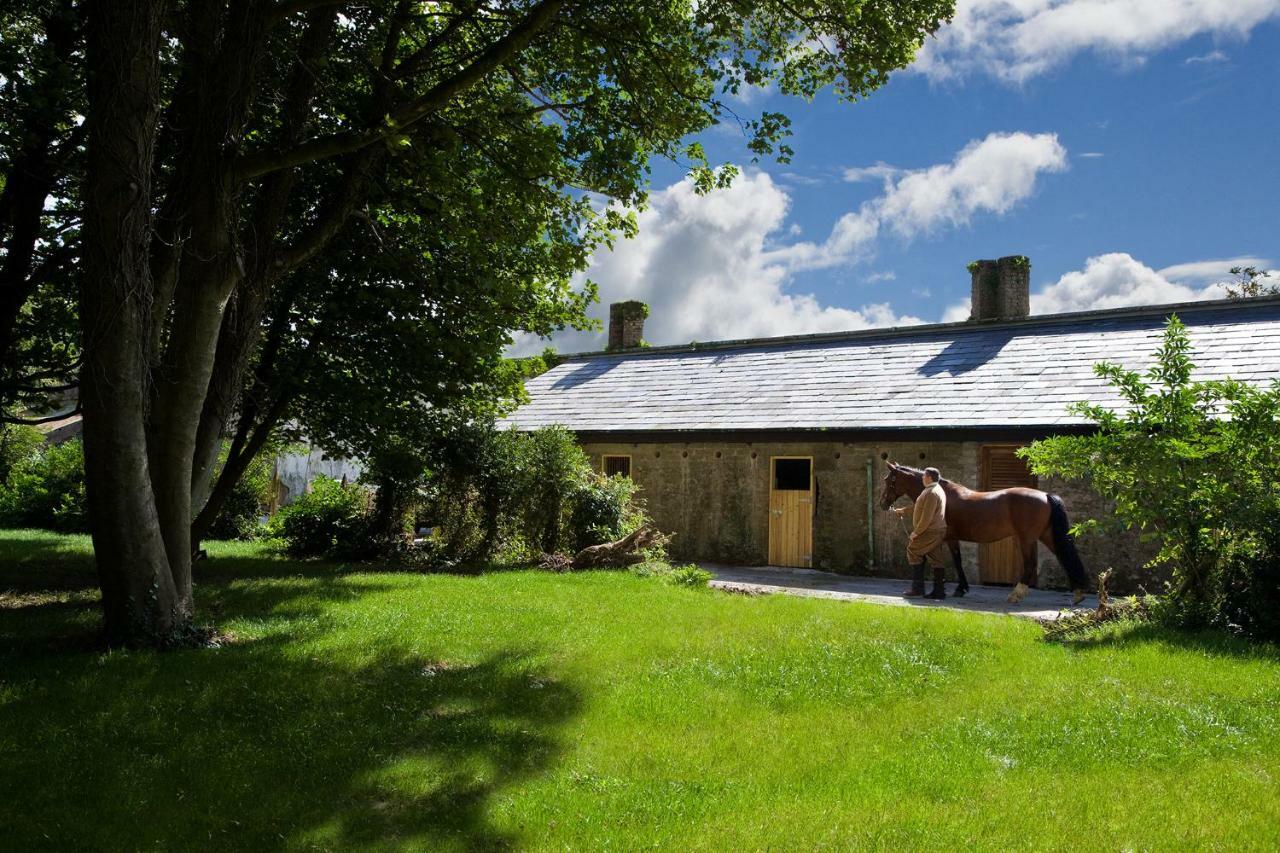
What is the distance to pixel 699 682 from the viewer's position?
25.7 ft

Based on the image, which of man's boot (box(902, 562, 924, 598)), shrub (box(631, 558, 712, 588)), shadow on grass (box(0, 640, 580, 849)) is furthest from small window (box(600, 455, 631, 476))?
shadow on grass (box(0, 640, 580, 849))

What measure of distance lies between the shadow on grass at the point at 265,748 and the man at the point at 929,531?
7.97 meters

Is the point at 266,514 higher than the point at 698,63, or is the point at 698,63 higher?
the point at 698,63

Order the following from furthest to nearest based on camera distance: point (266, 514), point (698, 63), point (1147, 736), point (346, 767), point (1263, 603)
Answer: point (266, 514) < point (698, 63) < point (1263, 603) < point (1147, 736) < point (346, 767)

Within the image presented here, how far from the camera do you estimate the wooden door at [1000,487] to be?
16.9m

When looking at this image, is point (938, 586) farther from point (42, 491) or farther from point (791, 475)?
point (42, 491)

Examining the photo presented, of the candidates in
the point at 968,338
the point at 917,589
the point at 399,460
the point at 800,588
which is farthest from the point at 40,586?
the point at 968,338

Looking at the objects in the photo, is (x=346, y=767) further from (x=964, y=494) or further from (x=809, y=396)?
(x=809, y=396)

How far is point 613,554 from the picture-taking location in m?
15.8

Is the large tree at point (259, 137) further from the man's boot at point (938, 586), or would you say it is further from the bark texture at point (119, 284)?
the man's boot at point (938, 586)

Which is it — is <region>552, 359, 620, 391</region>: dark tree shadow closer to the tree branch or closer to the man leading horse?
the man leading horse

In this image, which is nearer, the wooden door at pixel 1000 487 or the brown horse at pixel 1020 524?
the brown horse at pixel 1020 524

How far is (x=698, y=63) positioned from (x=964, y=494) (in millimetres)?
7758

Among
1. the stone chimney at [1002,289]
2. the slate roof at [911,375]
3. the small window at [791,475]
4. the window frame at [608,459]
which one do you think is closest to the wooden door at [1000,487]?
the slate roof at [911,375]
